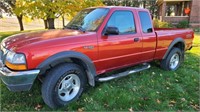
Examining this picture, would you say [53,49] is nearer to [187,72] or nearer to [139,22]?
[139,22]

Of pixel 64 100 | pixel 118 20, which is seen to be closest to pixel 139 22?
pixel 118 20

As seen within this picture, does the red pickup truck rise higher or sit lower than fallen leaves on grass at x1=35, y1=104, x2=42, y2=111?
higher

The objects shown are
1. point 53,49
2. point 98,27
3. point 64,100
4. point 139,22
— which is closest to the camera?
point 53,49

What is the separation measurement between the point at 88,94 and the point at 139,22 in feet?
6.92

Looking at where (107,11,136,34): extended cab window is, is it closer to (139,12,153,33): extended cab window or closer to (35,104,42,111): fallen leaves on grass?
(139,12,153,33): extended cab window

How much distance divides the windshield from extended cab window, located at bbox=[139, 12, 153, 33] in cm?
109

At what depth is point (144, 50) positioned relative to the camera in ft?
16.5

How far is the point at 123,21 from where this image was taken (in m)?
4.61

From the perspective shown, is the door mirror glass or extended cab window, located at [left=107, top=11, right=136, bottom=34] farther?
extended cab window, located at [left=107, top=11, right=136, bottom=34]

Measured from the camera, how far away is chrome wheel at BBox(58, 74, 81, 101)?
3738 mm

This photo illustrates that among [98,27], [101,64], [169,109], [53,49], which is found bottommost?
[169,109]

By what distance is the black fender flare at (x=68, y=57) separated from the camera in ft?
11.1

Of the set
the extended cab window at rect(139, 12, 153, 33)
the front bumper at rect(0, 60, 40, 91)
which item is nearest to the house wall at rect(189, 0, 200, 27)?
the extended cab window at rect(139, 12, 153, 33)

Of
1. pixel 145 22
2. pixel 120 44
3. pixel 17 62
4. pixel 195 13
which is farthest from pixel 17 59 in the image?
pixel 195 13
